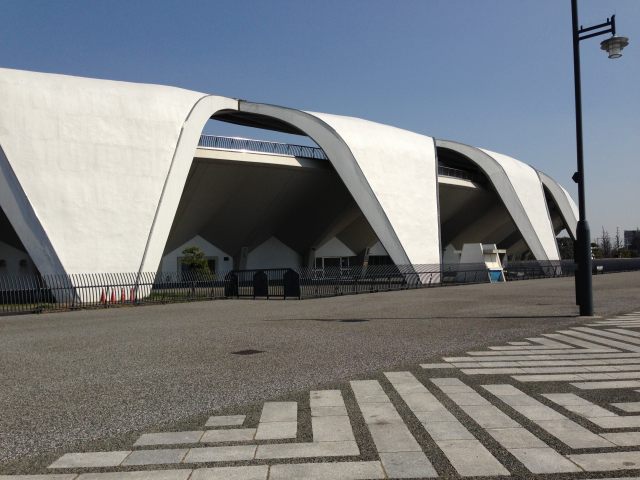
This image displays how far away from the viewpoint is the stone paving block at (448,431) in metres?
4.27

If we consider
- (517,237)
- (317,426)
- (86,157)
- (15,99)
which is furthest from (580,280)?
(517,237)

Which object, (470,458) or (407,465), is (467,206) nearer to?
(470,458)

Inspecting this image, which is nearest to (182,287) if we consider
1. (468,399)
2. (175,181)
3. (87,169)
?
(175,181)

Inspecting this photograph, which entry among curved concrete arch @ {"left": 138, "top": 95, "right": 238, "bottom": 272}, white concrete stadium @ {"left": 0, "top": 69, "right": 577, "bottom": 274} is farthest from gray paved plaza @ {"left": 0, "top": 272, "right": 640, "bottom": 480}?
curved concrete arch @ {"left": 138, "top": 95, "right": 238, "bottom": 272}

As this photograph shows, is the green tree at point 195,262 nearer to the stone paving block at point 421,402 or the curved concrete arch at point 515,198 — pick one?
the curved concrete arch at point 515,198

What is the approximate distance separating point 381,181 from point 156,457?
95.1ft

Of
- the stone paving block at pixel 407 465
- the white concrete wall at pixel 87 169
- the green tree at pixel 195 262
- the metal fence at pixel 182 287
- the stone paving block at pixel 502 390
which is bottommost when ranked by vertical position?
the stone paving block at pixel 407 465

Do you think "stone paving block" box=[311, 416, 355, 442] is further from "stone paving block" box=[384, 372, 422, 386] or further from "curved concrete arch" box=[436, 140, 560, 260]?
"curved concrete arch" box=[436, 140, 560, 260]

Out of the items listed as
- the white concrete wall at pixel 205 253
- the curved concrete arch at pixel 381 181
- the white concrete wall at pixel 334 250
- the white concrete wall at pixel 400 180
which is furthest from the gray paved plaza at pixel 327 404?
the white concrete wall at pixel 334 250

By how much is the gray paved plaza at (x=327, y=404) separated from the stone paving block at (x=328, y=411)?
0.9 inches

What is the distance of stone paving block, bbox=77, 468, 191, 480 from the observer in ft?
11.8

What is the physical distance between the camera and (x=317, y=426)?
4.65 metres

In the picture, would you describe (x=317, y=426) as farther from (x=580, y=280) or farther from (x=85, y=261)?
(x=85, y=261)

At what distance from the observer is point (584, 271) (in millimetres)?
12906
